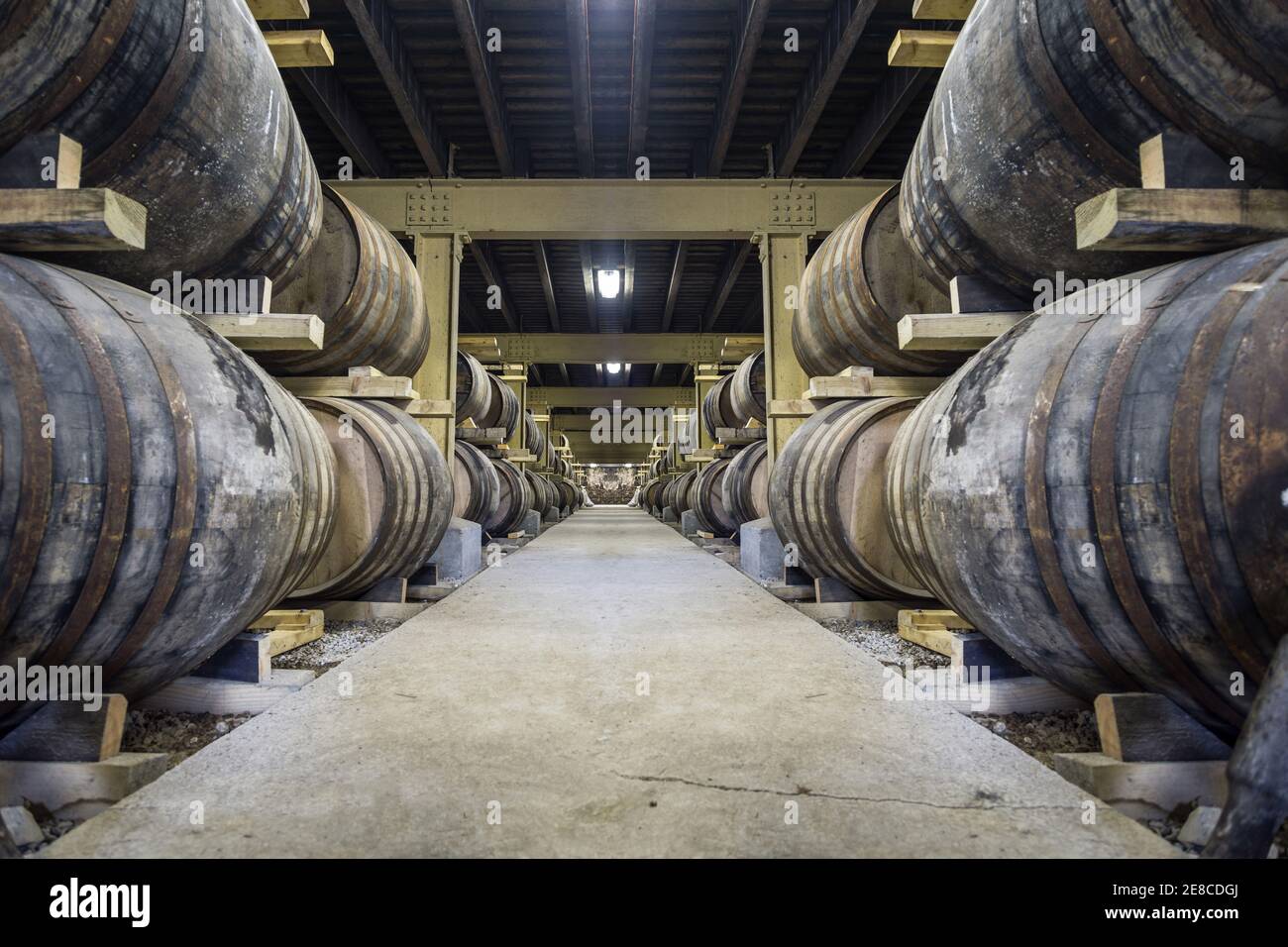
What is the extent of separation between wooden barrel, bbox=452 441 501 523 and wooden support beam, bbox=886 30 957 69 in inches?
180

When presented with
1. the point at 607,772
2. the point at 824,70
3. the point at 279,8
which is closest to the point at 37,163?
the point at 279,8

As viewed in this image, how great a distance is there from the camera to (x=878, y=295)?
3328 millimetres

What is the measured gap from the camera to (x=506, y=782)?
126cm

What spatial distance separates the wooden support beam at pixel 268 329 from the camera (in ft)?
7.52

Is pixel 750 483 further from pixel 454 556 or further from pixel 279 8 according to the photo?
pixel 279 8

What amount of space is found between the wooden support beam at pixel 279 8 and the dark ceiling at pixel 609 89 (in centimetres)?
261

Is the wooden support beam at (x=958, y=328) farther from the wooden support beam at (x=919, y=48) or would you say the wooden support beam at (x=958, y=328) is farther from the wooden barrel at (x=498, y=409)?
the wooden barrel at (x=498, y=409)

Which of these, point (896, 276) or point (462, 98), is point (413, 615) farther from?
point (462, 98)

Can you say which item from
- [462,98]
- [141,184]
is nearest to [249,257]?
[141,184]

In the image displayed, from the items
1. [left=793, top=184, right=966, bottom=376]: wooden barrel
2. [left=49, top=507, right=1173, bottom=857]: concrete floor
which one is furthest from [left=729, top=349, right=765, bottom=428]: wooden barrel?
[left=49, top=507, right=1173, bottom=857]: concrete floor

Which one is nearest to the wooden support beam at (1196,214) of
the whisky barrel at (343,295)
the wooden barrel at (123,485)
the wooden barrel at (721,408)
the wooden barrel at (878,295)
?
the wooden barrel at (878,295)

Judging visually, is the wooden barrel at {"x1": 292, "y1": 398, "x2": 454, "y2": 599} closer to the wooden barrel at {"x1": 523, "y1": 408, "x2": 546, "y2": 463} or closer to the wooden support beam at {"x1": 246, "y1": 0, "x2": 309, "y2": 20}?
the wooden support beam at {"x1": 246, "y1": 0, "x2": 309, "y2": 20}

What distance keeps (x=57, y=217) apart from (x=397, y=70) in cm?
516

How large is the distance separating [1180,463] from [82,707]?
91.4 inches
